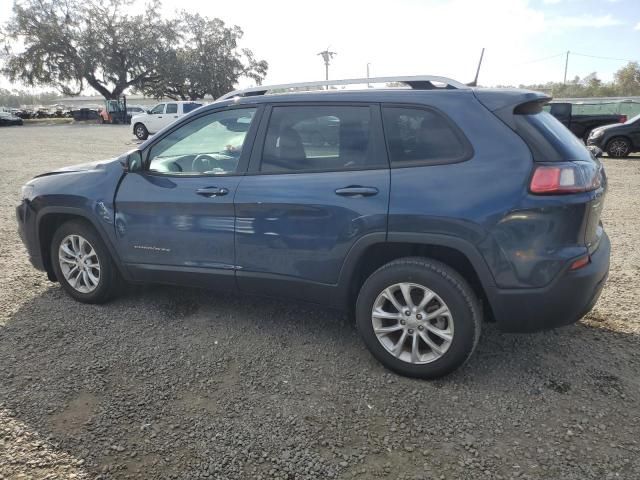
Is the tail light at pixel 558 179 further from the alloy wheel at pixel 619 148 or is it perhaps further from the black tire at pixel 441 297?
the alloy wheel at pixel 619 148

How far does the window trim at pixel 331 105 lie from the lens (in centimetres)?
301

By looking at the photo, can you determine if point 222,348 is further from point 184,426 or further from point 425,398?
point 425,398

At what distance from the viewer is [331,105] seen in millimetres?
3232

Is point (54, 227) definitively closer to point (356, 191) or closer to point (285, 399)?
point (285, 399)

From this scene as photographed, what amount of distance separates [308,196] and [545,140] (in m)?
1.42

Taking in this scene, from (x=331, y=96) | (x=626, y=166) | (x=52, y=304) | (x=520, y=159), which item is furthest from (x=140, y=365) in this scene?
(x=626, y=166)

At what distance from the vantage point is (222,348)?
3465 mm

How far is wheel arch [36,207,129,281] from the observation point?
3936mm

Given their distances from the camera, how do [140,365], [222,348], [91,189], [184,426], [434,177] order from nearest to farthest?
[184,426] → [434,177] → [140,365] → [222,348] → [91,189]

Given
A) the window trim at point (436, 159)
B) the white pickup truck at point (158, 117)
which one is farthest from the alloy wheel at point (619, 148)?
the white pickup truck at point (158, 117)

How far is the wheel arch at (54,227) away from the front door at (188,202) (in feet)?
0.43

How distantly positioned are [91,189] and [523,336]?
11.6 ft

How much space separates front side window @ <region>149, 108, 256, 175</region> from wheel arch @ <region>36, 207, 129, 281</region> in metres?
0.71

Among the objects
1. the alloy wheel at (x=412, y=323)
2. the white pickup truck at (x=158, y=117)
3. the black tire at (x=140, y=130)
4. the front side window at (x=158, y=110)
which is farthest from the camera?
the black tire at (x=140, y=130)
